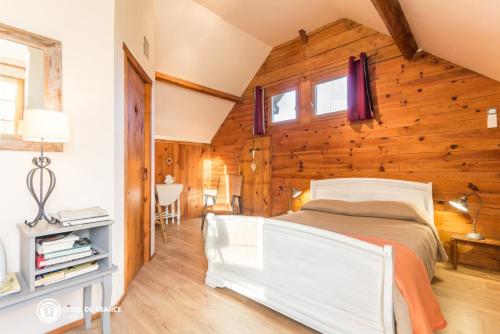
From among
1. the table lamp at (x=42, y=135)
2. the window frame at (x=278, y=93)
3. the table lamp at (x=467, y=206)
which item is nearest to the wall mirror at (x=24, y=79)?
the table lamp at (x=42, y=135)

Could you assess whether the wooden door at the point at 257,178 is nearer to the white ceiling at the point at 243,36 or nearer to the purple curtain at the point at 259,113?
the purple curtain at the point at 259,113

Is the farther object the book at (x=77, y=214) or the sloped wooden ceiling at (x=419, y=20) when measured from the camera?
the sloped wooden ceiling at (x=419, y=20)

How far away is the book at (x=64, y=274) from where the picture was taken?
4.43ft

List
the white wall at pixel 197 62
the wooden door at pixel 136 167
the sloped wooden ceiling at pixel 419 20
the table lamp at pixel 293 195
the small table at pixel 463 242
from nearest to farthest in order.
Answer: the sloped wooden ceiling at pixel 419 20 < the wooden door at pixel 136 167 < the small table at pixel 463 242 < the white wall at pixel 197 62 < the table lamp at pixel 293 195

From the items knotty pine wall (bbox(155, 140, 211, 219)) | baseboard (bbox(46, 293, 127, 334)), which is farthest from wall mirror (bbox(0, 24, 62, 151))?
knotty pine wall (bbox(155, 140, 211, 219))

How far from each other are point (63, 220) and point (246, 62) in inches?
157

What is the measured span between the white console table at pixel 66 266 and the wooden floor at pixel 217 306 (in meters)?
0.26

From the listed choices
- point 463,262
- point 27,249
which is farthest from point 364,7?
point 27,249

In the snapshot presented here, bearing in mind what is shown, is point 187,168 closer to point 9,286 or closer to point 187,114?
point 187,114

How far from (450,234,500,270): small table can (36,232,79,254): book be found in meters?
3.35

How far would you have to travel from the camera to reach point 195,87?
438 cm

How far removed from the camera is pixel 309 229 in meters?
1.67

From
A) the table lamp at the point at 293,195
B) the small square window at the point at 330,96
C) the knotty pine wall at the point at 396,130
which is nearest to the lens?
the knotty pine wall at the point at 396,130

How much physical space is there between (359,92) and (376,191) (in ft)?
4.31
